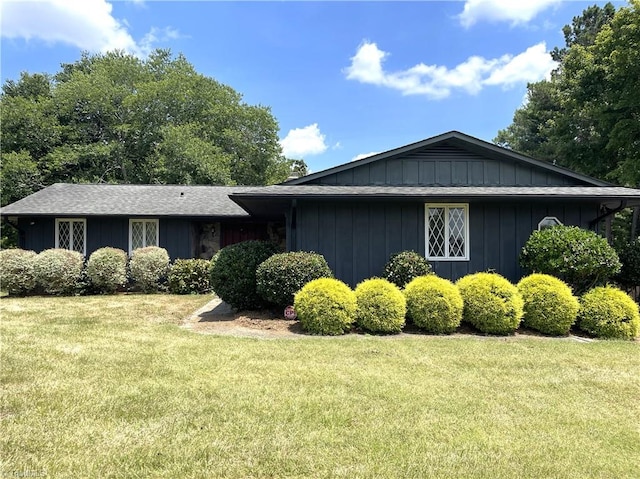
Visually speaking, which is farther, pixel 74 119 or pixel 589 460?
pixel 74 119

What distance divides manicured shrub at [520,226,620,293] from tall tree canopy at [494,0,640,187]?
33.8 ft

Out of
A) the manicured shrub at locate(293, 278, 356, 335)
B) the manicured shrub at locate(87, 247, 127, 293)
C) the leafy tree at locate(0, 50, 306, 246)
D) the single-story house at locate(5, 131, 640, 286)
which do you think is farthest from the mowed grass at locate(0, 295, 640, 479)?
the leafy tree at locate(0, 50, 306, 246)

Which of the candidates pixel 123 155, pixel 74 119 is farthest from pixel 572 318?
pixel 74 119

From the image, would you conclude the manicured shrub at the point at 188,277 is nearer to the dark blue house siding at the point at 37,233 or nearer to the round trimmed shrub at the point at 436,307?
the dark blue house siding at the point at 37,233

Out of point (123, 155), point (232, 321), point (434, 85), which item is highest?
point (434, 85)

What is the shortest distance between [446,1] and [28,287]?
47.4 feet

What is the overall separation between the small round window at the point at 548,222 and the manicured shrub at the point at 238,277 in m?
6.55

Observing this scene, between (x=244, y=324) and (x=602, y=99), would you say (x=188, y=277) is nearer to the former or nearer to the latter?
(x=244, y=324)

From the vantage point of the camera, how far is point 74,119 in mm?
24047

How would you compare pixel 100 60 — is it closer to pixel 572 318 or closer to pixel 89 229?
pixel 89 229

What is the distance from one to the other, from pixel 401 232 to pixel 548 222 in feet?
11.5

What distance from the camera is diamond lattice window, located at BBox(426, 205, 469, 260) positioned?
8.98 metres

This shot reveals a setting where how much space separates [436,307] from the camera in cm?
673

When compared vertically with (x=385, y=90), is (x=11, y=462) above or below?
below
